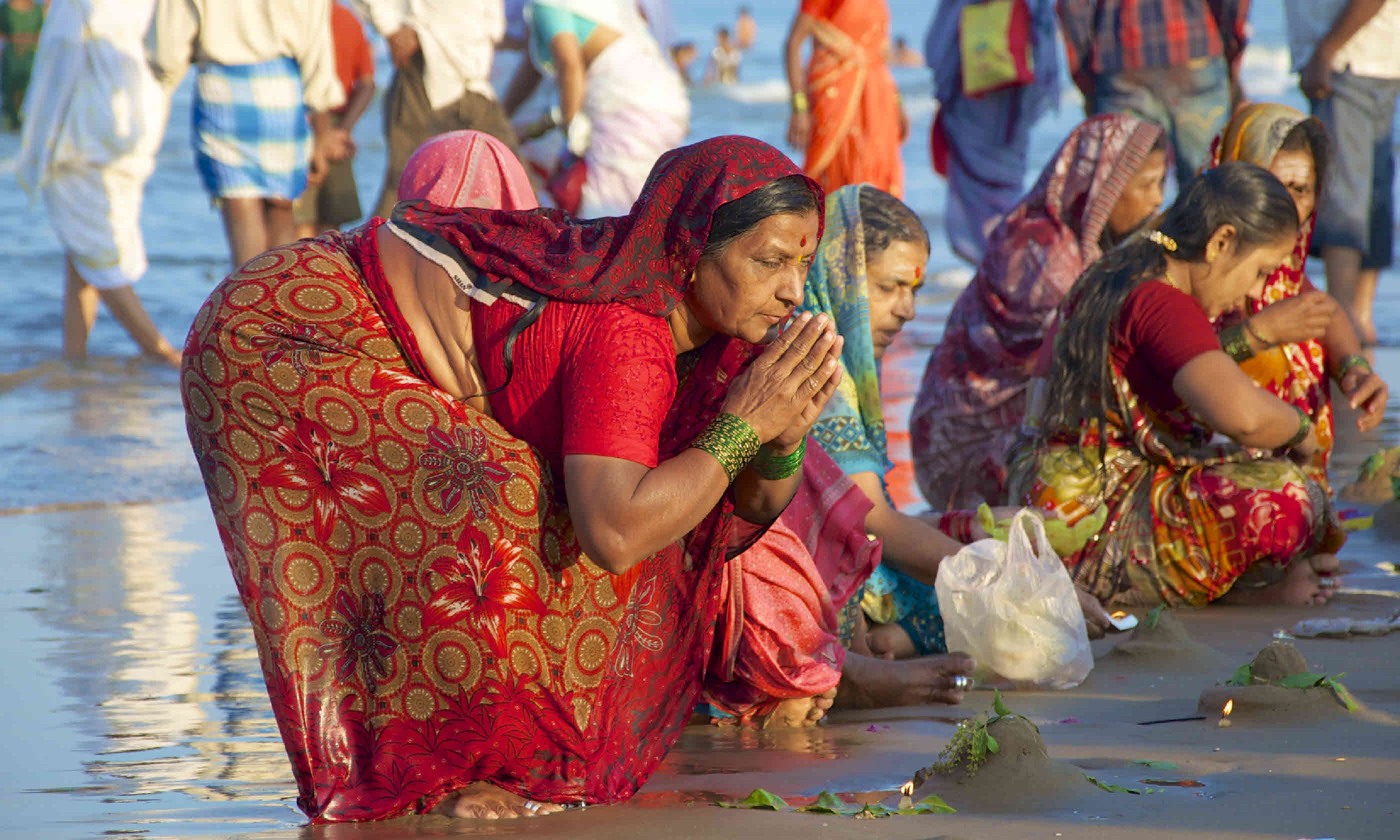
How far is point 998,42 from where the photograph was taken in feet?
28.2

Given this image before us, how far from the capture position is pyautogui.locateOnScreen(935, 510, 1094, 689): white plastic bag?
352 cm

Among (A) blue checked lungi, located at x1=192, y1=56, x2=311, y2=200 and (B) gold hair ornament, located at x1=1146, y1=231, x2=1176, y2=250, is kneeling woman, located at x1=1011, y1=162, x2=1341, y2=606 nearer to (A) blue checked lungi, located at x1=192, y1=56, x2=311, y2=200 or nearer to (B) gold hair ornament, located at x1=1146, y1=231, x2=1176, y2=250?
(B) gold hair ornament, located at x1=1146, y1=231, x2=1176, y2=250

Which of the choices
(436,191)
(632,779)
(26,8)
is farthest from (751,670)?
(26,8)

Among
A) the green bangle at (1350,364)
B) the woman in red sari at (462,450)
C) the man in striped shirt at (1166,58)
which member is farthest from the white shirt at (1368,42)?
the woman in red sari at (462,450)

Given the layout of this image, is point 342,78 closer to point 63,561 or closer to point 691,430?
point 63,561

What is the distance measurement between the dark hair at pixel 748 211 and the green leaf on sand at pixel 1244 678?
4.32ft

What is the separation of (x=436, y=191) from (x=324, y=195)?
5.65 metres

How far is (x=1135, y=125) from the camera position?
17.3 feet

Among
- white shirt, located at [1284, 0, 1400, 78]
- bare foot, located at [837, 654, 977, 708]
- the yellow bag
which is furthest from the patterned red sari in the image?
the yellow bag

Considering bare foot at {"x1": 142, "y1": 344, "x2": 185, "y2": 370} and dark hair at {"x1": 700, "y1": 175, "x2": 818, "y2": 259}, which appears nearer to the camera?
dark hair at {"x1": 700, "y1": 175, "x2": 818, "y2": 259}

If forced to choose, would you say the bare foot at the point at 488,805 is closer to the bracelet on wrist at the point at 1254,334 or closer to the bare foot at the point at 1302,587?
the bare foot at the point at 1302,587

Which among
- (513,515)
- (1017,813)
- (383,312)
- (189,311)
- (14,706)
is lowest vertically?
(189,311)

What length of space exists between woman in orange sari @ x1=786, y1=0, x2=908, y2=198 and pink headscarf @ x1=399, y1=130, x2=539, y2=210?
5.64 m

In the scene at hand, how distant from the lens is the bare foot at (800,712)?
3.31 metres
